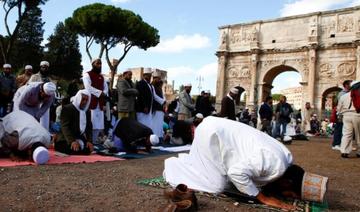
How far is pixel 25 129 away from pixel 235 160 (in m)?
3.15

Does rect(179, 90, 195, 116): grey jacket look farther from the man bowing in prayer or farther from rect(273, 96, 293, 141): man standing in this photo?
the man bowing in prayer

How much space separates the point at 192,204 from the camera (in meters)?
2.87

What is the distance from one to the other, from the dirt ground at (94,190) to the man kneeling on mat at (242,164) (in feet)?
0.66

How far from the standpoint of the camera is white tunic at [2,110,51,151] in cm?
492

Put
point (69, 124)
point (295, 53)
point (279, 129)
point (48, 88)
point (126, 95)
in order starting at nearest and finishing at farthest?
point (48, 88), point (69, 124), point (126, 95), point (279, 129), point (295, 53)

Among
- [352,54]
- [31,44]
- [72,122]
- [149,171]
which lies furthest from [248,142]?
[31,44]

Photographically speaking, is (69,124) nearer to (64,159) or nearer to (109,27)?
(64,159)

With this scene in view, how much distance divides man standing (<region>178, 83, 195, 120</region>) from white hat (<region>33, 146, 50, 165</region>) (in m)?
5.56

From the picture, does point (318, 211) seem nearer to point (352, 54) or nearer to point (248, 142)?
point (248, 142)

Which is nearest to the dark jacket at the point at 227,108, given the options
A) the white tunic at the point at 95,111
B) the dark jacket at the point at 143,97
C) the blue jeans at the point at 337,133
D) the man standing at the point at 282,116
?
the dark jacket at the point at 143,97

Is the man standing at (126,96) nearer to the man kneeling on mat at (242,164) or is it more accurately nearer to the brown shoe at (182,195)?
the man kneeling on mat at (242,164)

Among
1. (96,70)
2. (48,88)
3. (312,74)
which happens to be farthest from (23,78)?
(312,74)

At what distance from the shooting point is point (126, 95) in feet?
25.6

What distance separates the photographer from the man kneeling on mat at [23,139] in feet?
16.0
